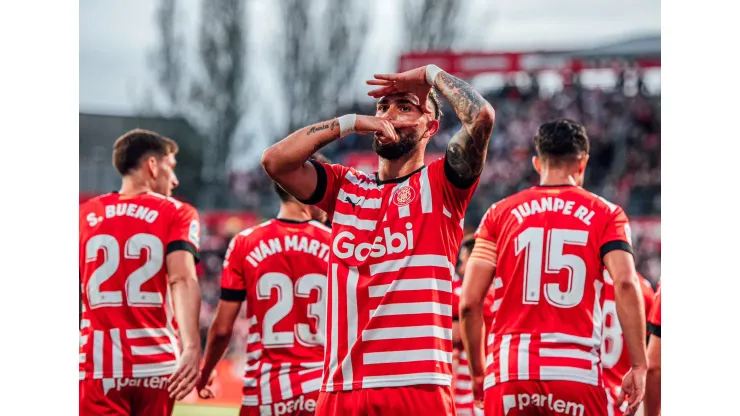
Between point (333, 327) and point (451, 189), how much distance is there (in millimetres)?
830

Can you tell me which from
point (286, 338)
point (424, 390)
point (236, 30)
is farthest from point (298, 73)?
point (424, 390)

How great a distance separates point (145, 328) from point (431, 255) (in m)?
2.53

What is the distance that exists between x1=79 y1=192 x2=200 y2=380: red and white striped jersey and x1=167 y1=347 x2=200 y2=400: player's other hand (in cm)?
67

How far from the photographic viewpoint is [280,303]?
6.06 metres

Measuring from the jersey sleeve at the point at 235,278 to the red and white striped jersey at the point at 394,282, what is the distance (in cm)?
201

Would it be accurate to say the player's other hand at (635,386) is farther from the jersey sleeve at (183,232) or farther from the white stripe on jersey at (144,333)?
the white stripe on jersey at (144,333)

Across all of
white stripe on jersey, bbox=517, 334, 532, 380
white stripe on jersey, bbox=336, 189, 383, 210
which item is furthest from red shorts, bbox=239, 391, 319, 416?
white stripe on jersey, bbox=336, 189, 383, 210

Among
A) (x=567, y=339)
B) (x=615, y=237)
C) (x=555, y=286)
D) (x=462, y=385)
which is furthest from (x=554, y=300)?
(x=462, y=385)

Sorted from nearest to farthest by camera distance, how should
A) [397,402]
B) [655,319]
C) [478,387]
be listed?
[397,402]
[655,319]
[478,387]

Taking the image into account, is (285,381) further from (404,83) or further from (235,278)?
(404,83)

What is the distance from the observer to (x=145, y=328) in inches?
231

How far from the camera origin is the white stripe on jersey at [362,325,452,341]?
159 inches

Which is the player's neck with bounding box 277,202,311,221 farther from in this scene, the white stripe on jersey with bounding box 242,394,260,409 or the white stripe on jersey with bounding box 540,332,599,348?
the white stripe on jersey with bounding box 540,332,599,348
